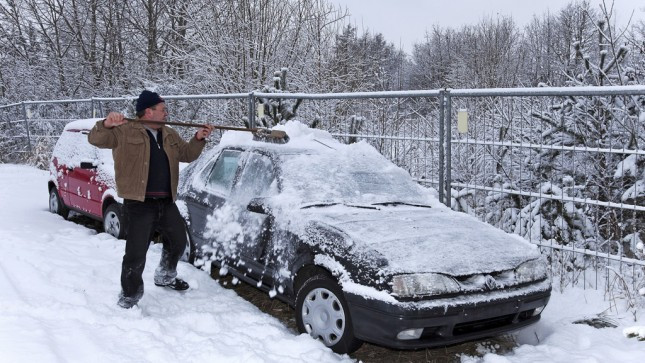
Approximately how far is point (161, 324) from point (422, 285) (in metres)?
1.95

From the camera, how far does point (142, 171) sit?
4.59 meters

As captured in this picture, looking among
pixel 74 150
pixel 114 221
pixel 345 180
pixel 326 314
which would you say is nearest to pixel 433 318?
pixel 326 314

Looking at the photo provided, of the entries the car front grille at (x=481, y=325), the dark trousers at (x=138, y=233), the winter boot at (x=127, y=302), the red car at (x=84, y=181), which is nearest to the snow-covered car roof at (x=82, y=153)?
the red car at (x=84, y=181)

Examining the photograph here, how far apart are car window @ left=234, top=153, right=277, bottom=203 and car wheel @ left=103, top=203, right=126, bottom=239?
7.03ft

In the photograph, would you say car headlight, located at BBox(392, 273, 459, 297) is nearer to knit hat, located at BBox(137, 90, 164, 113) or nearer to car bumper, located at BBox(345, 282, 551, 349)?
car bumper, located at BBox(345, 282, 551, 349)

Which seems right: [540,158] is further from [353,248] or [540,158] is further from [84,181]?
[84,181]

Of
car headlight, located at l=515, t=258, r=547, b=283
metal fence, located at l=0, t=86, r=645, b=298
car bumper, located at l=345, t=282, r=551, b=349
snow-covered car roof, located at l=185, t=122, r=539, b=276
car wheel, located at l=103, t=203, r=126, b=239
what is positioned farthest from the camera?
car wheel, located at l=103, t=203, r=126, b=239

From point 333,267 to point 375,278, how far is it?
35 centimetres

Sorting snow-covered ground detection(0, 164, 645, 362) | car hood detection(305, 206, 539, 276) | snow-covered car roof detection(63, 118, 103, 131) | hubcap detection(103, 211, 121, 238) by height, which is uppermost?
snow-covered car roof detection(63, 118, 103, 131)

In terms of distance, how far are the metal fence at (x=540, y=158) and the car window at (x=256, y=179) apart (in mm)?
2076

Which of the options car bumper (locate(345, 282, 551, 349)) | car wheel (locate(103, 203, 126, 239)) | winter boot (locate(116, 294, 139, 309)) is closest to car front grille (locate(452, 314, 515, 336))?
car bumper (locate(345, 282, 551, 349))

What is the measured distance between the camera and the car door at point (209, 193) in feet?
17.8

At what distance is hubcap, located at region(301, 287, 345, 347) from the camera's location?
3955 mm

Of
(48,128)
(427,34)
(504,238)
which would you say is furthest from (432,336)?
(427,34)
